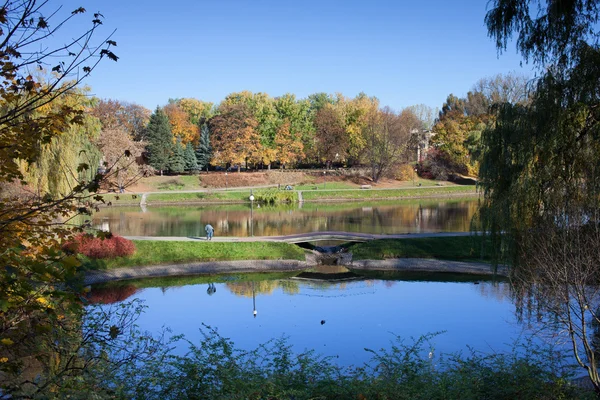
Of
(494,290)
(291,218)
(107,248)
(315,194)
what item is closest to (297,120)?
(315,194)

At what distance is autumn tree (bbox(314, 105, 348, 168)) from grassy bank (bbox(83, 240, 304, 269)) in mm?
44117

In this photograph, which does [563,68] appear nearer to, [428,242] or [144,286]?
[428,242]

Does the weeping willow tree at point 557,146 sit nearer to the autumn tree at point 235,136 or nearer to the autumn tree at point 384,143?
the autumn tree at point 384,143

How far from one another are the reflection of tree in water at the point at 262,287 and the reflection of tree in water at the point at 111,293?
4.43m

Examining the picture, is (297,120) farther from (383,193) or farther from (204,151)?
(383,193)

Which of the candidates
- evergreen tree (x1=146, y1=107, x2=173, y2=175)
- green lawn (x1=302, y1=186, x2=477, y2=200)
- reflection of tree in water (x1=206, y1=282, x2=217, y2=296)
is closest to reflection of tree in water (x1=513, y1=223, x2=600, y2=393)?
reflection of tree in water (x1=206, y1=282, x2=217, y2=296)

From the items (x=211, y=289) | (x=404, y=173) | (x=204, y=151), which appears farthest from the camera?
(x=204, y=151)

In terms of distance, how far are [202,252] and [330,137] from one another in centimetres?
4692

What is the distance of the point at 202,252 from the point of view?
2917cm

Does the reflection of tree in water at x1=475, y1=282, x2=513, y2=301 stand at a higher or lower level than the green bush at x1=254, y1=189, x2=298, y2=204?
lower

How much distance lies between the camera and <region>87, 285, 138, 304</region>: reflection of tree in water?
22.6 m

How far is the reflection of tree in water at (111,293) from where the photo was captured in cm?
2256

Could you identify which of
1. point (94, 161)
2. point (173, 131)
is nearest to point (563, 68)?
point (94, 161)

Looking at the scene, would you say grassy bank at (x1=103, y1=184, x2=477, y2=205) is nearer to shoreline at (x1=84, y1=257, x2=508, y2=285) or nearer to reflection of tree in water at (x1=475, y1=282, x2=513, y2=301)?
shoreline at (x1=84, y1=257, x2=508, y2=285)
